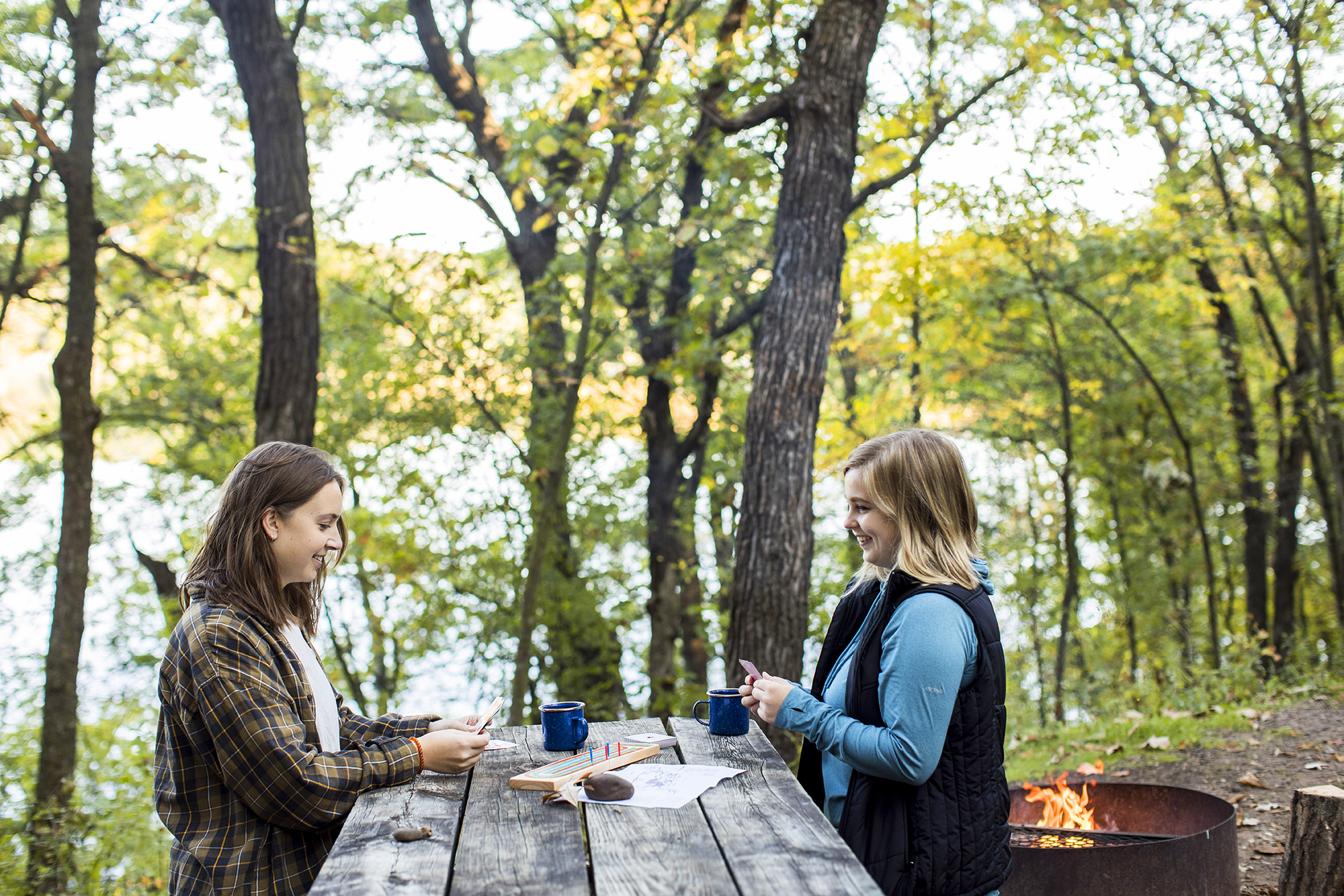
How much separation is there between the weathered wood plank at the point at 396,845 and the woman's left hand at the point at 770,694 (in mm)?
762

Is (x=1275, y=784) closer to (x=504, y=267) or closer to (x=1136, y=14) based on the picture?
(x=1136, y=14)

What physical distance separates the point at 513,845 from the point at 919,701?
901 millimetres

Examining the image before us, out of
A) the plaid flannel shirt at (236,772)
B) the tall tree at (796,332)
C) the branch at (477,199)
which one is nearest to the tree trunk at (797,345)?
the tall tree at (796,332)

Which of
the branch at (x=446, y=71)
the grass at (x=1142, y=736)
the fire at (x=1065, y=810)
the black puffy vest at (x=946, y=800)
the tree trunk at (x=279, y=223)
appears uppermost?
the branch at (x=446, y=71)

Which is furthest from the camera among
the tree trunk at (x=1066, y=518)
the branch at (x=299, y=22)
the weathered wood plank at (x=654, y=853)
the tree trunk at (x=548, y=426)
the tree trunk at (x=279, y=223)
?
the tree trunk at (x=1066, y=518)

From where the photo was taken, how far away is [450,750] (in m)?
2.34

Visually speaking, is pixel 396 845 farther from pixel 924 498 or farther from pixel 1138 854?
pixel 1138 854

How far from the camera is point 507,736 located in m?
2.91

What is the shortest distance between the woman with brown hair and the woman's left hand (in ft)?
2.35

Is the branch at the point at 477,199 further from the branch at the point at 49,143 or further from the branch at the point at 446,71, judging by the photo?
the branch at the point at 49,143

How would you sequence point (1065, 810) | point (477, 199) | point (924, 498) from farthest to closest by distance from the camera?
point (477, 199), point (1065, 810), point (924, 498)

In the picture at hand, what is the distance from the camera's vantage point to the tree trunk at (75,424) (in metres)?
5.73

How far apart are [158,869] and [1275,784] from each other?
652 centimetres

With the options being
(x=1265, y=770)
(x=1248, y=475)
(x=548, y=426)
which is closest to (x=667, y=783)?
(x=1265, y=770)
